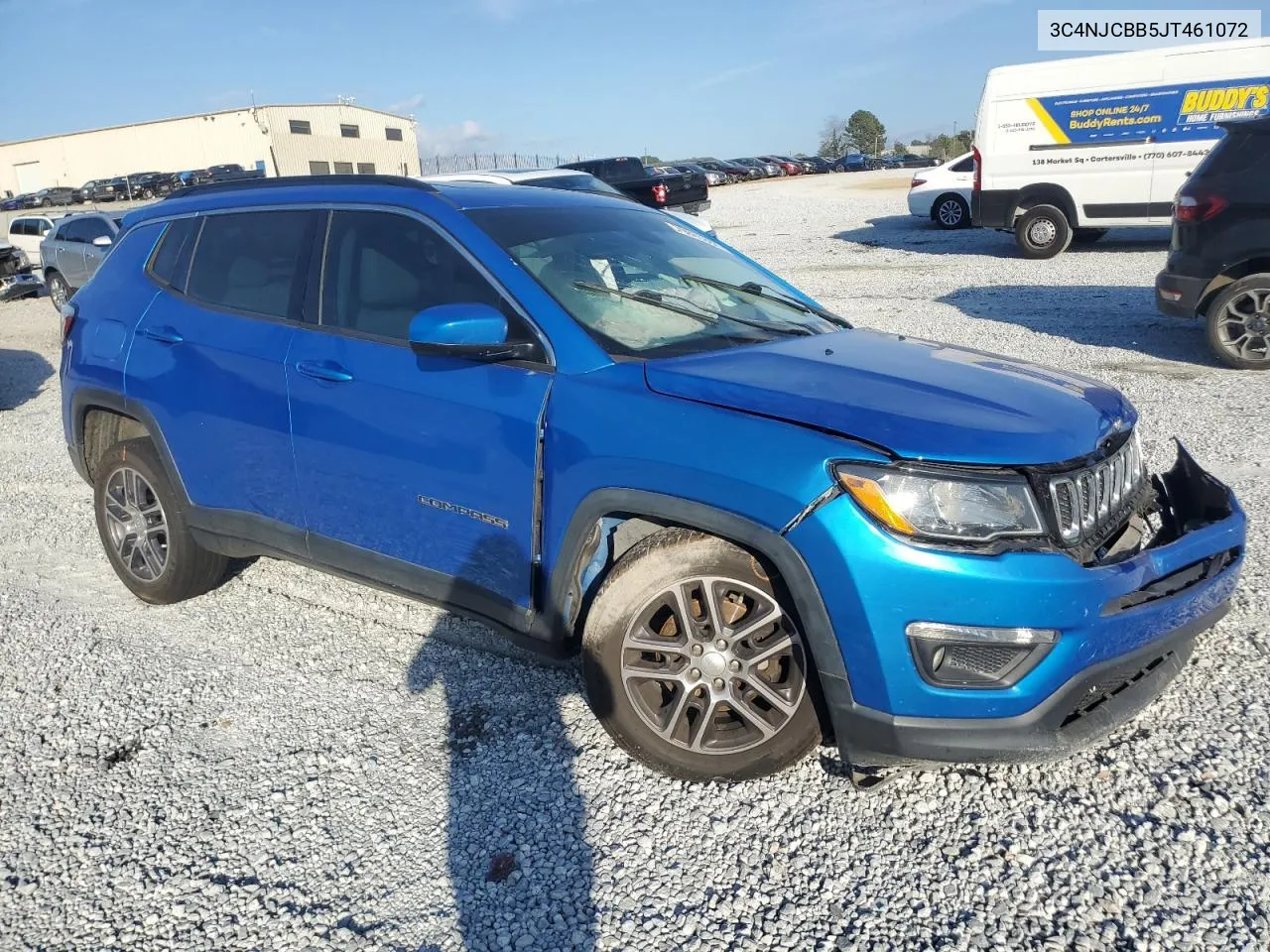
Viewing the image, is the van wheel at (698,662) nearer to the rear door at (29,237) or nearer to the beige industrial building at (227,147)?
the rear door at (29,237)

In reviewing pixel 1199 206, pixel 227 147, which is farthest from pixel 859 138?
pixel 1199 206

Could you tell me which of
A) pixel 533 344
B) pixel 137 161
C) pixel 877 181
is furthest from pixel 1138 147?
pixel 137 161

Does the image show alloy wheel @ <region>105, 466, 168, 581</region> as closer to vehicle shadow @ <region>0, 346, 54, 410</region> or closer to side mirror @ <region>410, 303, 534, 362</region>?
side mirror @ <region>410, 303, 534, 362</region>

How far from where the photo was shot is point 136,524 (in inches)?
167

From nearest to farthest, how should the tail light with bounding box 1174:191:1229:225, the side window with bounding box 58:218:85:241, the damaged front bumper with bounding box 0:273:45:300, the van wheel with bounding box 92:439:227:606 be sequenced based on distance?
the van wheel with bounding box 92:439:227:606
the tail light with bounding box 1174:191:1229:225
the side window with bounding box 58:218:85:241
the damaged front bumper with bounding box 0:273:45:300

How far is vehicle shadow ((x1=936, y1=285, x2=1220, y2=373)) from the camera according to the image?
873cm

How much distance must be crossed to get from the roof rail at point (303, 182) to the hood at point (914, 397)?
136 cm

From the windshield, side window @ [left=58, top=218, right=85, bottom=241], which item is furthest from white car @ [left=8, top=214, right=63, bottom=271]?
the windshield

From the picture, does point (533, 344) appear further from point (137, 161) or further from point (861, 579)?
point (137, 161)

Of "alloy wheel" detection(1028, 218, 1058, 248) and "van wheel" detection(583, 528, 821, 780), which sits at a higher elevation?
"alloy wheel" detection(1028, 218, 1058, 248)

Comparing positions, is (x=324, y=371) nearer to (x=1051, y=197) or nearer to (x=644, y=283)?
(x=644, y=283)

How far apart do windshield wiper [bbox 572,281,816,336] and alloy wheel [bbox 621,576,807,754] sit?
3.55 ft

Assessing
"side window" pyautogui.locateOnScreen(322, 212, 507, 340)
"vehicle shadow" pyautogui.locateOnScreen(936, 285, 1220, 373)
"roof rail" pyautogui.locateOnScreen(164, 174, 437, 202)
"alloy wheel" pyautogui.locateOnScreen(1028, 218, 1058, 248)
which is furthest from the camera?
"alloy wheel" pyautogui.locateOnScreen(1028, 218, 1058, 248)

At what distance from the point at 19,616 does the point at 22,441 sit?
13.7 ft
